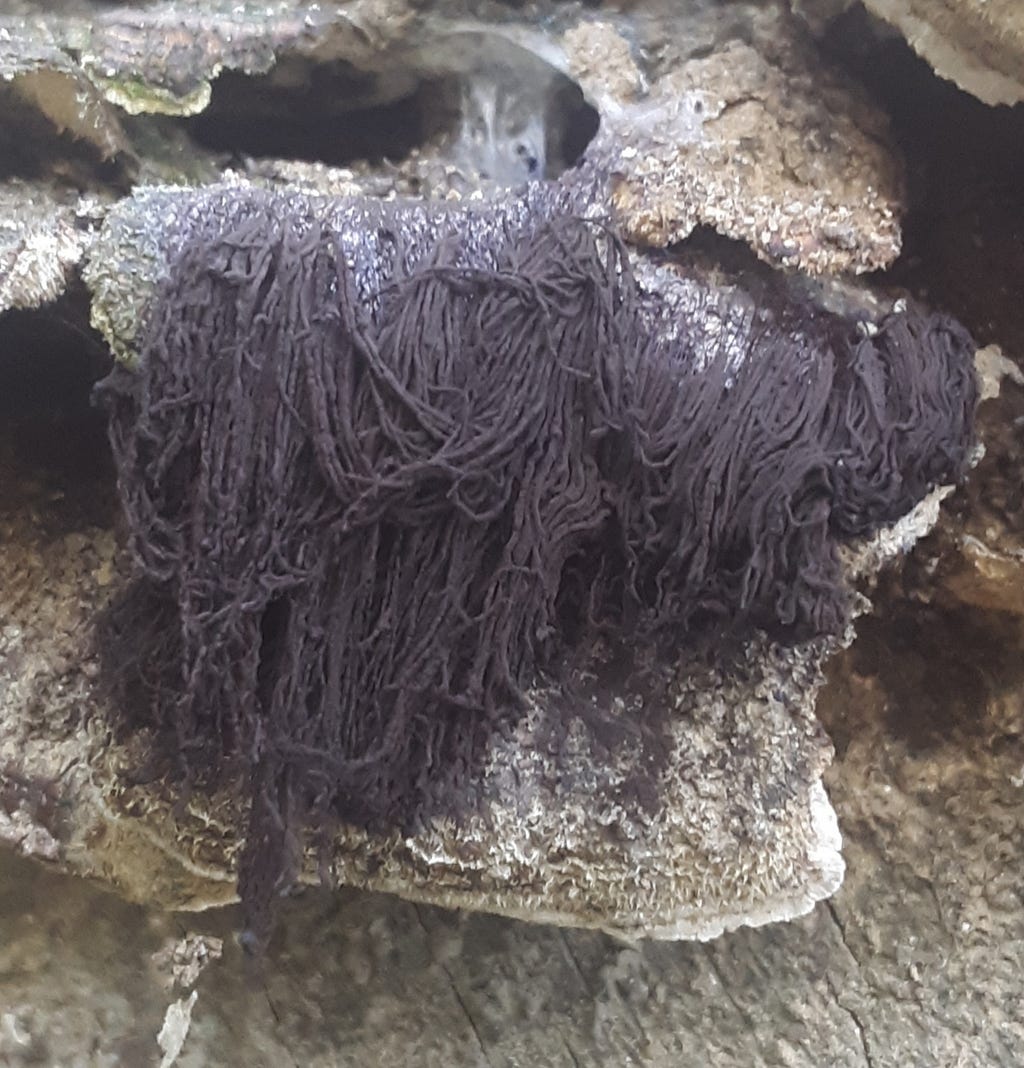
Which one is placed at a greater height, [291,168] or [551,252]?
[551,252]

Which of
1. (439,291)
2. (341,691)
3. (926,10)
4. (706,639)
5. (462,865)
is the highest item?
(926,10)

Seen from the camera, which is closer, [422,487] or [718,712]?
[422,487]

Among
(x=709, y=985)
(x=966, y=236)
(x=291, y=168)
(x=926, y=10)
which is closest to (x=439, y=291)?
(x=291, y=168)

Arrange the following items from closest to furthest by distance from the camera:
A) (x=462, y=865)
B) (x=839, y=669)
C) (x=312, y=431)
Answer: (x=312, y=431) < (x=462, y=865) < (x=839, y=669)

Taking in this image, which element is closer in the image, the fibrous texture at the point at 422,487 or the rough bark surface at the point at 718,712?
the fibrous texture at the point at 422,487

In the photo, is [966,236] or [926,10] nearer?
[926,10]

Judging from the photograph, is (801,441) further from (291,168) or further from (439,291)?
(291,168)

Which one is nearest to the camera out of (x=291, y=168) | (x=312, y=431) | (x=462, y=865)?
(x=312, y=431)

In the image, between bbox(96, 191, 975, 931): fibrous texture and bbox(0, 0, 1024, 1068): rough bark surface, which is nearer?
bbox(96, 191, 975, 931): fibrous texture
